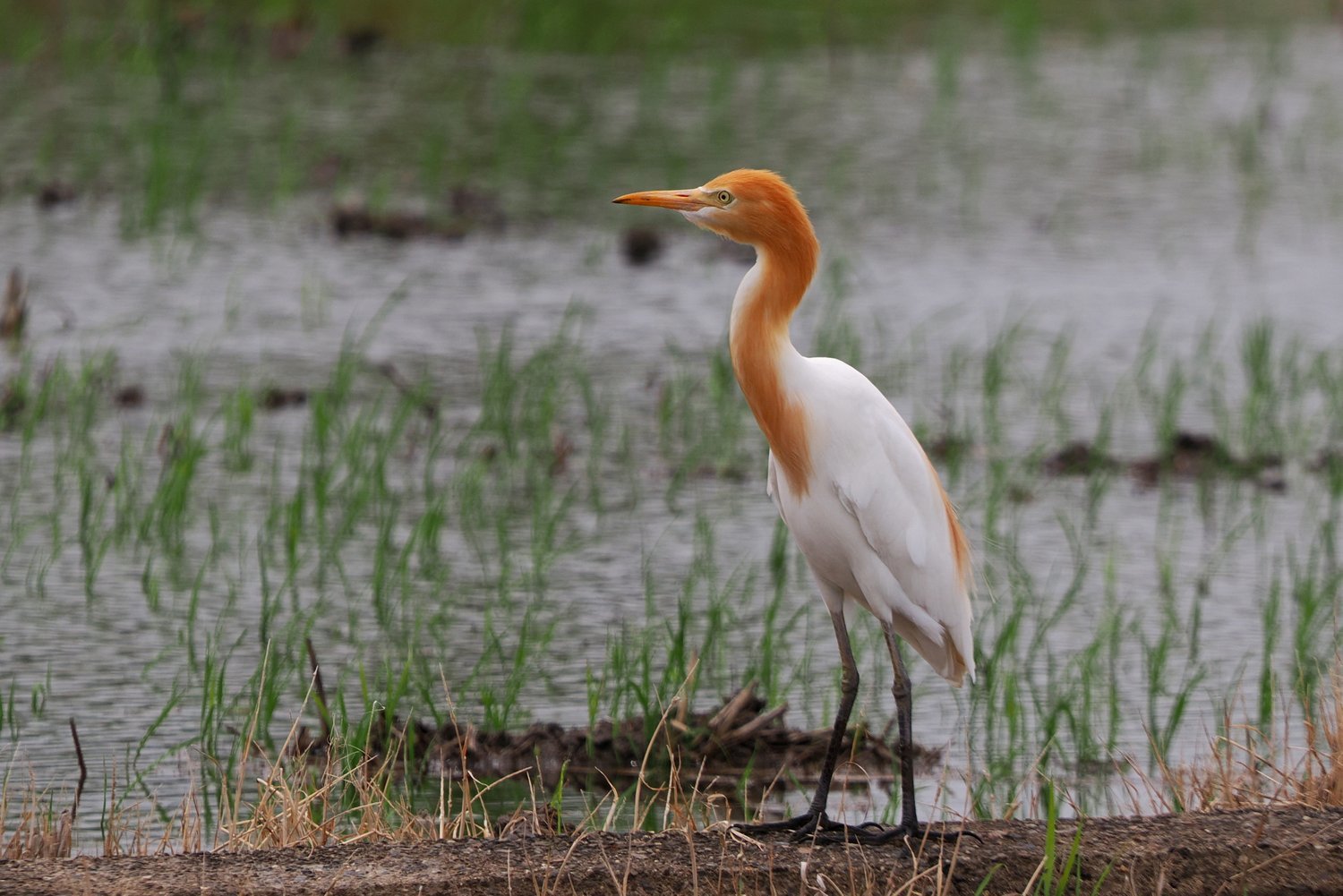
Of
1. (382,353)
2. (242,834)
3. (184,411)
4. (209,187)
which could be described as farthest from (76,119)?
(242,834)

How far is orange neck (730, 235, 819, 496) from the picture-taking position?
3.98 metres

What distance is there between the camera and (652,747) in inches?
194

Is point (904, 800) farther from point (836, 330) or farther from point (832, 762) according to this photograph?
point (836, 330)

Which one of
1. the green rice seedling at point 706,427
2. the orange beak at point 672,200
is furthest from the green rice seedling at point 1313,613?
the green rice seedling at point 706,427

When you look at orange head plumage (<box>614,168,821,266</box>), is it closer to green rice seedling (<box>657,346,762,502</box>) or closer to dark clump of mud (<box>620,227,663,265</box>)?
green rice seedling (<box>657,346,762,502</box>)

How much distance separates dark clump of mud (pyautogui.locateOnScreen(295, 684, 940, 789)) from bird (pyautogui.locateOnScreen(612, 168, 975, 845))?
2.75 feet

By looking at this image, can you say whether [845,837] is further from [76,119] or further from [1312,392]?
[76,119]

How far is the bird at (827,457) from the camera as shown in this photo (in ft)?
13.1

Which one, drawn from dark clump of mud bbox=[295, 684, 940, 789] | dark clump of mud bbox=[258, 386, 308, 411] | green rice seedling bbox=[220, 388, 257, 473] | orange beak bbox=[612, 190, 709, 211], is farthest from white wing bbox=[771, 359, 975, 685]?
dark clump of mud bbox=[258, 386, 308, 411]

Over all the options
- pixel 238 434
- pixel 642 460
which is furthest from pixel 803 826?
pixel 642 460

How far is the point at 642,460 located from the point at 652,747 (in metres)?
2.87

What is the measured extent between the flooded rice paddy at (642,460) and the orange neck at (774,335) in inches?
35.2

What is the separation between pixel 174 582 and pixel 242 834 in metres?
2.44

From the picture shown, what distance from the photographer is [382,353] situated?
884 centimetres
